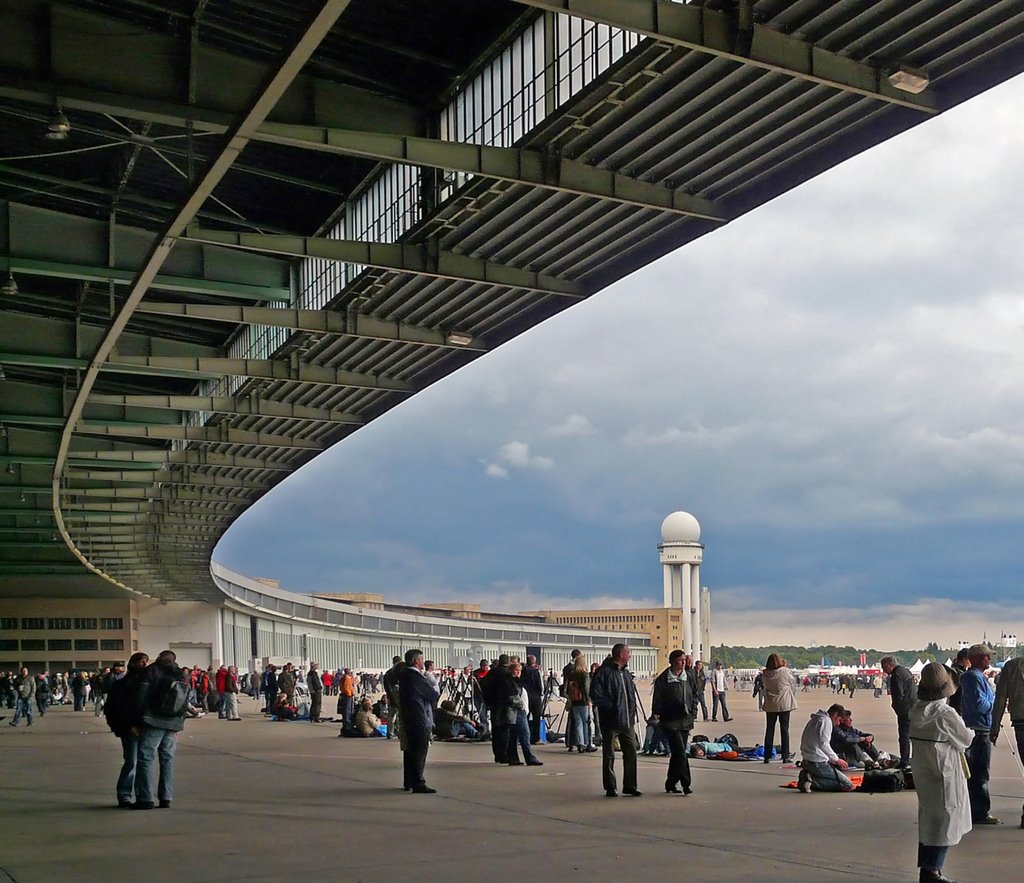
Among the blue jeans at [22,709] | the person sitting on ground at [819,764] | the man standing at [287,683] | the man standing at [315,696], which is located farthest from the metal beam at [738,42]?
the man standing at [287,683]

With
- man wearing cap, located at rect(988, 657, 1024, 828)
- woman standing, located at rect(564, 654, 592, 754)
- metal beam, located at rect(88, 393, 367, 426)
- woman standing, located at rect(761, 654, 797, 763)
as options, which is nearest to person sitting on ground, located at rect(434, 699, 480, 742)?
woman standing, located at rect(564, 654, 592, 754)

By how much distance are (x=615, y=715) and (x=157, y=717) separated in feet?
16.6

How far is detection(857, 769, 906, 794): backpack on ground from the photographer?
1594 cm

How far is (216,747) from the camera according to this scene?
91.0 ft

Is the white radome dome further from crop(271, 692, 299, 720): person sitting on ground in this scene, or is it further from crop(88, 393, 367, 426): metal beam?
crop(88, 393, 367, 426): metal beam

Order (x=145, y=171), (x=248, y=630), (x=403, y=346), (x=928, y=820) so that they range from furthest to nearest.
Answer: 1. (x=248, y=630)
2. (x=403, y=346)
3. (x=145, y=171)
4. (x=928, y=820)

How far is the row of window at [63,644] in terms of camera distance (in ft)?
305

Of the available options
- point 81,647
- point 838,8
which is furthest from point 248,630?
point 838,8

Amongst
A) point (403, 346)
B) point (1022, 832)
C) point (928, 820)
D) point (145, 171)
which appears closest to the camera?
point (928, 820)

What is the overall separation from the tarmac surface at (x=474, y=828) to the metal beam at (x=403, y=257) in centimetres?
723

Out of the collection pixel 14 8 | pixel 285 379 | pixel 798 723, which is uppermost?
pixel 14 8

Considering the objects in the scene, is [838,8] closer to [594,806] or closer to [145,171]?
[594,806]

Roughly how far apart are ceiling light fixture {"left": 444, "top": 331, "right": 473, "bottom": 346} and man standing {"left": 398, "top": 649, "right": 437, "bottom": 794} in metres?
9.37

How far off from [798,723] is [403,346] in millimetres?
13667
